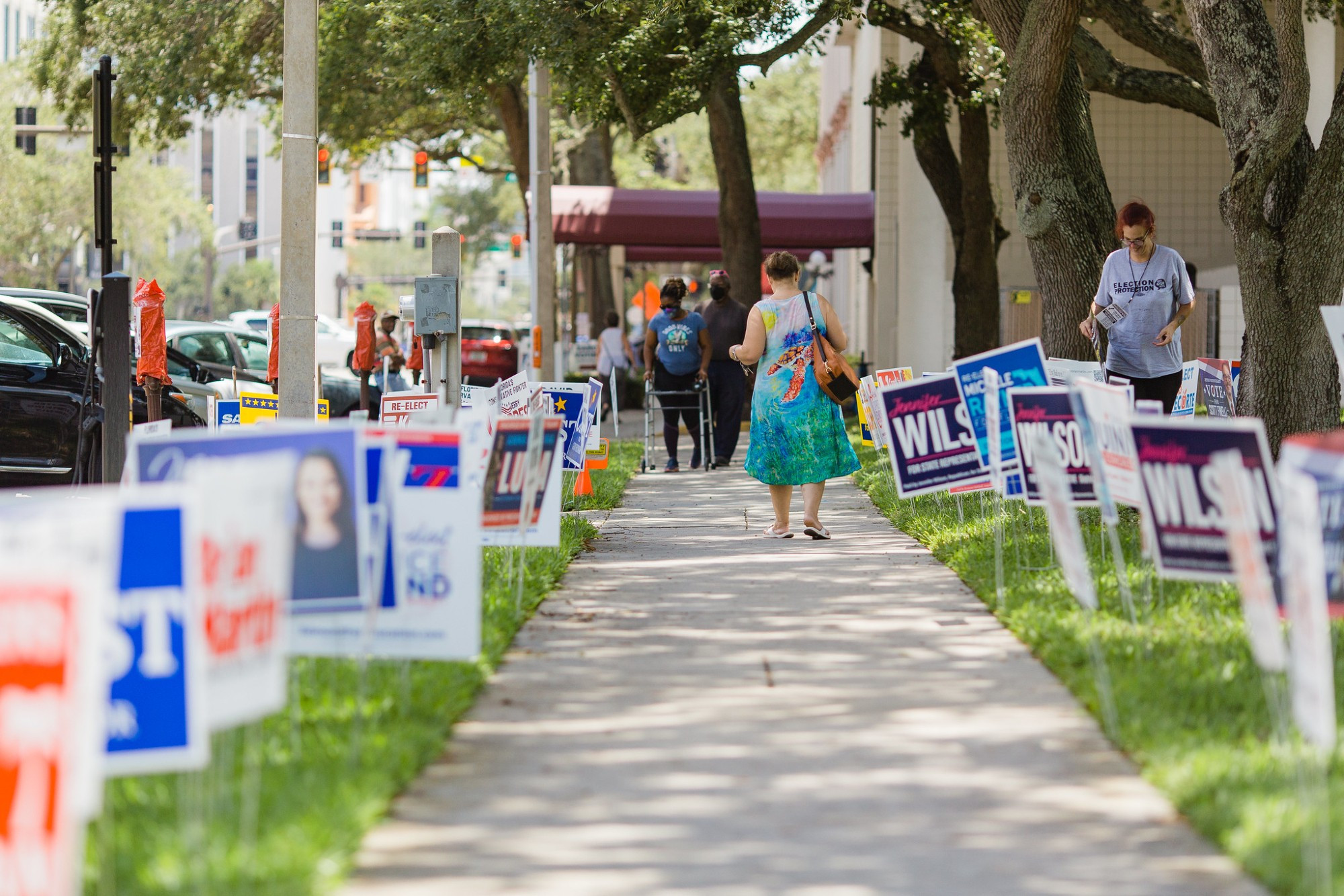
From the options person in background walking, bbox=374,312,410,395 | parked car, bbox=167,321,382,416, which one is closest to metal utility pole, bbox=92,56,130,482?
parked car, bbox=167,321,382,416

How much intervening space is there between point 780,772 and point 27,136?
2575cm

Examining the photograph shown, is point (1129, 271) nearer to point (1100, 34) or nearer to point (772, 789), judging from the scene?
point (772, 789)

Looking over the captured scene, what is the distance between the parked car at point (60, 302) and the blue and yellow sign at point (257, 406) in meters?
3.49

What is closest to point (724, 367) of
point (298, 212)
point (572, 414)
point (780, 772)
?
point (572, 414)

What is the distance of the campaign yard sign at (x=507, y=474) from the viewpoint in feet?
25.7

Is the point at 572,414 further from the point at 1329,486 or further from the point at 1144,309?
the point at 1329,486

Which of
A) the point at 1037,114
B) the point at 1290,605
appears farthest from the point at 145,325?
the point at 1290,605

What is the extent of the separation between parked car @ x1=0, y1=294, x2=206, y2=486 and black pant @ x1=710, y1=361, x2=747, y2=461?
6.14 m

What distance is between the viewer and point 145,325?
13742 millimetres

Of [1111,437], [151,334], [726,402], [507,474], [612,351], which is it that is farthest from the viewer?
[612,351]

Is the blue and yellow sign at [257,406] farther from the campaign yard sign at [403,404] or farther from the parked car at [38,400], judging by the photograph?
the campaign yard sign at [403,404]

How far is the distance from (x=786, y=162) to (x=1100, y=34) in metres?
43.9

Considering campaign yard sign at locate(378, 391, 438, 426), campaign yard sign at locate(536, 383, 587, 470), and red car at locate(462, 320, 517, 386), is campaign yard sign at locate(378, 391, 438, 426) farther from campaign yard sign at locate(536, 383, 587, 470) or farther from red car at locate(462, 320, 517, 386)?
red car at locate(462, 320, 517, 386)

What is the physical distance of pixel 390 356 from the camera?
2230cm
